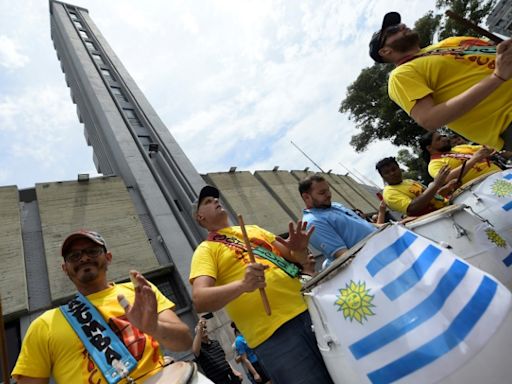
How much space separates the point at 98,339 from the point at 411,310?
1.71 m

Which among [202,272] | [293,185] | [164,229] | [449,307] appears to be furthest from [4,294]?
[293,185]

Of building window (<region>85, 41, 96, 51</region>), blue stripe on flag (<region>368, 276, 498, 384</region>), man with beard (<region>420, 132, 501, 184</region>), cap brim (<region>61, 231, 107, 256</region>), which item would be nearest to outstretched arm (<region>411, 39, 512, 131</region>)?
blue stripe on flag (<region>368, 276, 498, 384</region>)

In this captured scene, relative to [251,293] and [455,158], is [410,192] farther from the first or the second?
[251,293]

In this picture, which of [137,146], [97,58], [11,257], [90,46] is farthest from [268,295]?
[90,46]

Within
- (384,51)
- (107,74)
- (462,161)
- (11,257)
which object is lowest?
(462,161)

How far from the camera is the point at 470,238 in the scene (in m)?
1.89

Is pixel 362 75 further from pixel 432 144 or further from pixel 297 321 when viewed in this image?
pixel 297 321

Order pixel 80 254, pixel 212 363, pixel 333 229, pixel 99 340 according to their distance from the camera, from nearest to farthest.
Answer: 1. pixel 99 340
2. pixel 80 254
3. pixel 333 229
4. pixel 212 363

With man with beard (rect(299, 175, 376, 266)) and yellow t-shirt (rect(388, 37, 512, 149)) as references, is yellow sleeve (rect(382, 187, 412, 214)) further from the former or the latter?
yellow t-shirt (rect(388, 37, 512, 149))

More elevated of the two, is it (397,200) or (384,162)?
(384,162)

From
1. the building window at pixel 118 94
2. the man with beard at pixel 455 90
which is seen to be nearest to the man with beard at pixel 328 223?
the man with beard at pixel 455 90

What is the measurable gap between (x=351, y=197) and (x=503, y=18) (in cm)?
1164

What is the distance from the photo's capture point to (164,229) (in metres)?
9.58

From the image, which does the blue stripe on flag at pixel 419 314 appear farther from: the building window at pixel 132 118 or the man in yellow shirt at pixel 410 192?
the building window at pixel 132 118
